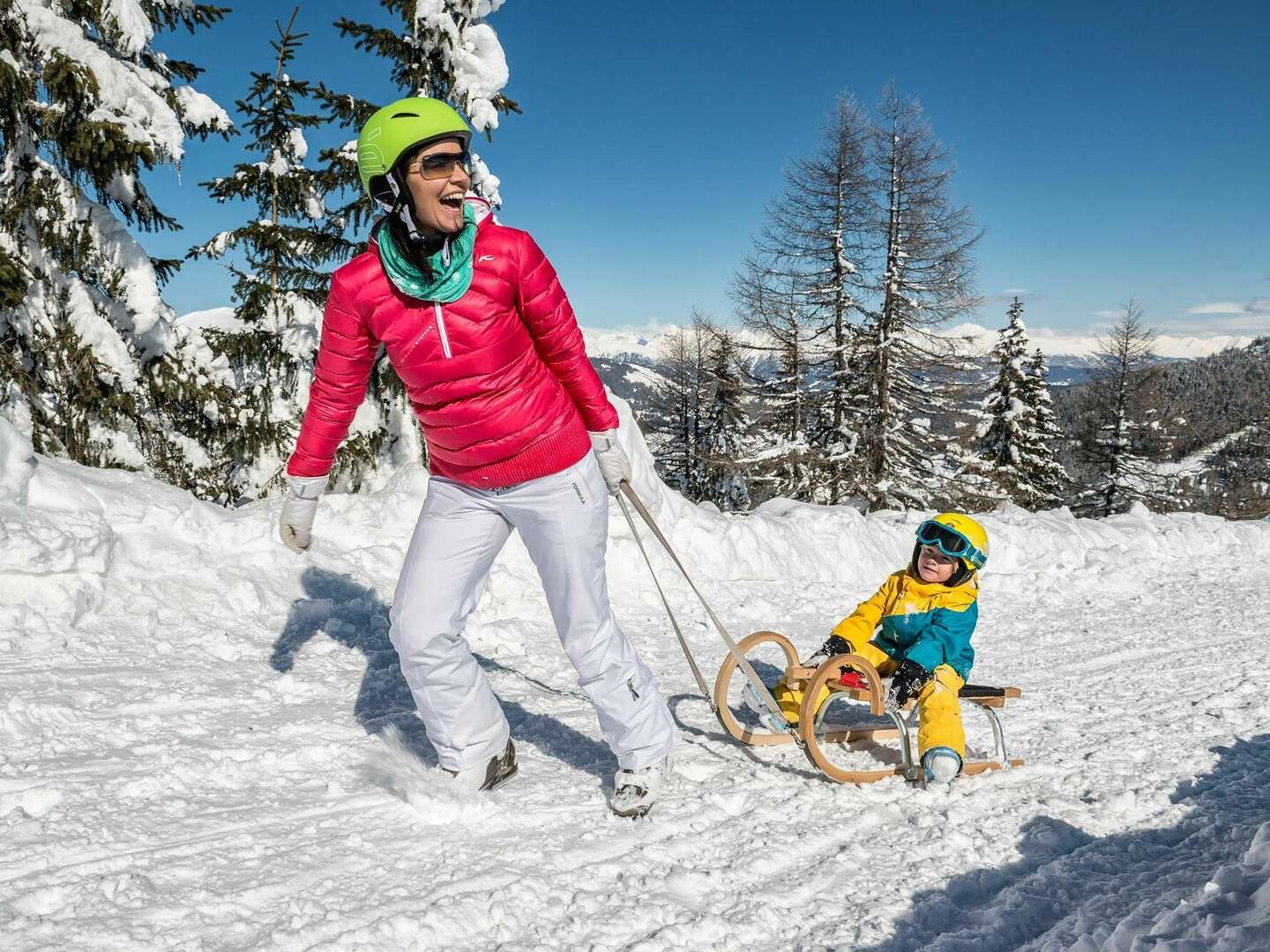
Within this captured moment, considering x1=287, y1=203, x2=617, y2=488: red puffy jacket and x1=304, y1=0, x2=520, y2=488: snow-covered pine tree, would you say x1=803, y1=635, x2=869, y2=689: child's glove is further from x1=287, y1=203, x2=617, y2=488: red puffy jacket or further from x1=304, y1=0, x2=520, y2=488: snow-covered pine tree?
x1=304, y1=0, x2=520, y2=488: snow-covered pine tree

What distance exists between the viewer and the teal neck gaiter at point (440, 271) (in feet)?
9.17

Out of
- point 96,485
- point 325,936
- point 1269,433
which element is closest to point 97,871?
point 325,936

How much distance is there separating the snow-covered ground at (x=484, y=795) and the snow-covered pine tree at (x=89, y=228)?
2865 millimetres

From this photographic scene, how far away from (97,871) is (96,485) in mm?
4046

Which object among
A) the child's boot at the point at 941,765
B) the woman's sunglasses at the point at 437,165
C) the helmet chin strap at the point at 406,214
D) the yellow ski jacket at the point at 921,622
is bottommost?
the child's boot at the point at 941,765

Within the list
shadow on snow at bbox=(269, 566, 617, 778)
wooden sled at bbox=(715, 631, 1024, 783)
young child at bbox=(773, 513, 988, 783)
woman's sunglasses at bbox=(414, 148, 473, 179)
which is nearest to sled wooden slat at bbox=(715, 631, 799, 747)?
wooden sled at bbox=(715, 631, 1024, 783)

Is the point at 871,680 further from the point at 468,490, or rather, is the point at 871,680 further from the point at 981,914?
the point at 468,490

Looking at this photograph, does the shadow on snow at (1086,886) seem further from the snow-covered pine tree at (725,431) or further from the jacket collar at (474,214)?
the snow-covered pine tree at (725,431)

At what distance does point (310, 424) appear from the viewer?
10.6 feet

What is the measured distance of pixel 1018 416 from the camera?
1095 inches

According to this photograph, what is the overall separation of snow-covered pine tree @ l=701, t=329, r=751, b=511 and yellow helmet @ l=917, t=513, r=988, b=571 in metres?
12.9

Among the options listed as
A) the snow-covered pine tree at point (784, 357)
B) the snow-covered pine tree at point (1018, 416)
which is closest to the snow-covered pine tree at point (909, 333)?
the snow-covered pine tree at point (784, 357)

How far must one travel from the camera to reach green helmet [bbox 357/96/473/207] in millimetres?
2701

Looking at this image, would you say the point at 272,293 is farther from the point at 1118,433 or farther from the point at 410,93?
the point at 1118,433
